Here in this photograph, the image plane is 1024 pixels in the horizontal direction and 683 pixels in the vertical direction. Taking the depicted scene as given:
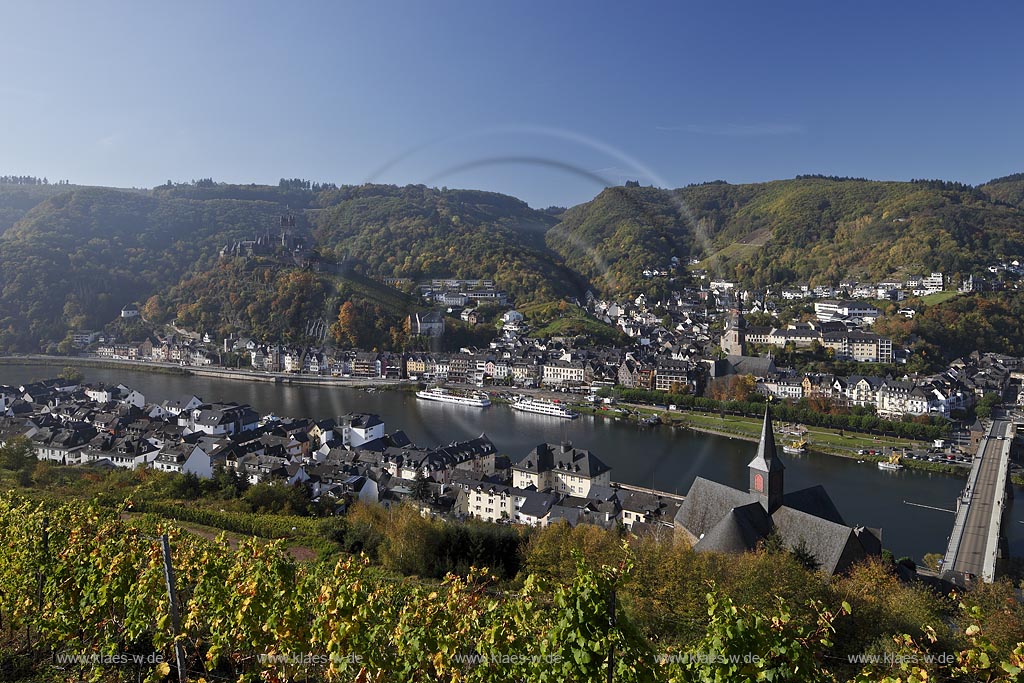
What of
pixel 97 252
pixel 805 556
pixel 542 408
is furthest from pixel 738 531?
pixel 97 252

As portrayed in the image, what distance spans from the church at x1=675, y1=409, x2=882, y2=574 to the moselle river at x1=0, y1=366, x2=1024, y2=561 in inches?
86.2

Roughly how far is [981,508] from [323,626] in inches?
369

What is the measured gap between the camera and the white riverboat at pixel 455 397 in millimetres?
15547

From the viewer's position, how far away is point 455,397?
1593 cm

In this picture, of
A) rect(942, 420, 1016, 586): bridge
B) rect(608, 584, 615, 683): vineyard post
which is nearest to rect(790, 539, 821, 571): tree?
rect(942, 420, 1016, 586): bridge

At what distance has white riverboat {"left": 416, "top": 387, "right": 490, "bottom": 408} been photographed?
51.0 feet

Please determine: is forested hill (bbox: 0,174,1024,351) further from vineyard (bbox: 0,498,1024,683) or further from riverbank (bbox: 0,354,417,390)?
vineyard (bbox: 0,498,1024,683)

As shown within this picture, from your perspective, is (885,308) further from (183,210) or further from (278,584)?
(183,210)

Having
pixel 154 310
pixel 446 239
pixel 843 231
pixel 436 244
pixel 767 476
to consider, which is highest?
pixel 843 231

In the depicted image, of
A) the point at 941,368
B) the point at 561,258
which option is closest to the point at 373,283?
the point at 561,258

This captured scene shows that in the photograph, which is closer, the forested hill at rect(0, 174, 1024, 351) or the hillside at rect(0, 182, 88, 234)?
the forested hill at rect(0, 174, 1024, 351)

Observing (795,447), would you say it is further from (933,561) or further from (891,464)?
(933,561)

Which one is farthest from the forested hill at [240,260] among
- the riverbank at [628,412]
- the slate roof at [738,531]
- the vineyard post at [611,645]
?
the vineyard post at [611,645]

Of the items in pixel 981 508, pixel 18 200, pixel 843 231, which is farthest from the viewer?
pixel 18 200
